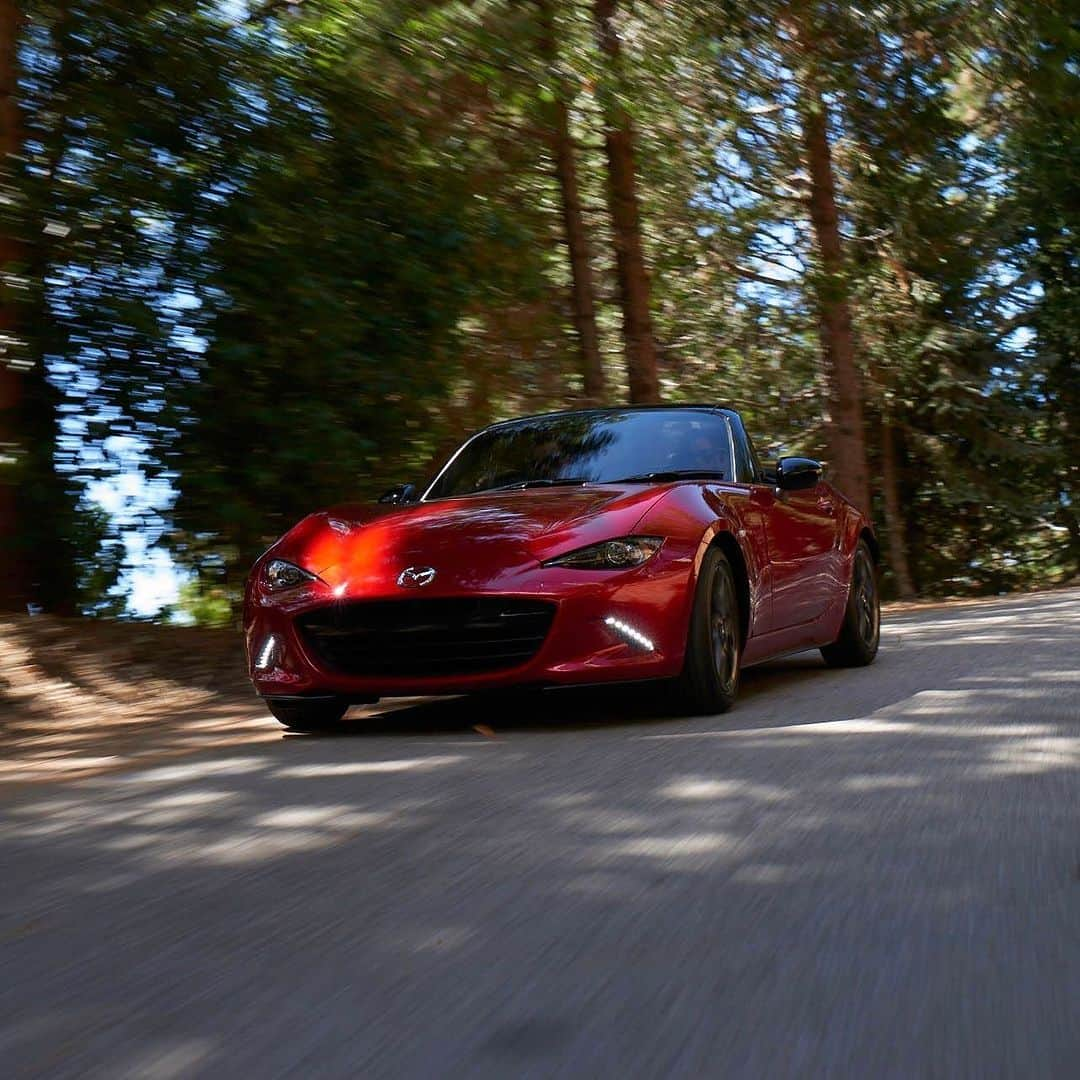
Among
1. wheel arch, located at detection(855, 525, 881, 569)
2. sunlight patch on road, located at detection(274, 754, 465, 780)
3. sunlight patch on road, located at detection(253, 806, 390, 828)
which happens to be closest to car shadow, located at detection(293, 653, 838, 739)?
sunlight patch on road, located at detection(274, 754, 465, 780)

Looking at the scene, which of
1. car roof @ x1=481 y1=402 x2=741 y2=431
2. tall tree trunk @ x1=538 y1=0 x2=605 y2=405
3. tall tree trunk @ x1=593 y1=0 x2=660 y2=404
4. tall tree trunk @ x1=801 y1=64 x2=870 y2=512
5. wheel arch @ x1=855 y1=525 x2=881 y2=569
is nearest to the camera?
car roof @ x1=481 y1=402 x2=741 y2=431

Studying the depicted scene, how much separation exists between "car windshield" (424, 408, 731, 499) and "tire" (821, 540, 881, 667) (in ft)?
5.00

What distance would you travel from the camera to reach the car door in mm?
8109

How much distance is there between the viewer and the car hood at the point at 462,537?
668 cm

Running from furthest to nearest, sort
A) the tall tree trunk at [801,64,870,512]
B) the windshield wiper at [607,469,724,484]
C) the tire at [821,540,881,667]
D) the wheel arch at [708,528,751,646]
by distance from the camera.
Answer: the tall tree trunk at [801,64,870,512] → the tire at [821,540,881,667] → the windshield wiper at [607,469,724,484] → the wheel arch at [708,528,751,646]

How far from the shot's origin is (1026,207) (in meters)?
27.7

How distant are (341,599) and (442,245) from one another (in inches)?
205

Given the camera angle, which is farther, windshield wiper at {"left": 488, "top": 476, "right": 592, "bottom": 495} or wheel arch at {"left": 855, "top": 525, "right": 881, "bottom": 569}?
wheel arch at {"left": 855, "top": 525, "right": 881, "bottom": 569}

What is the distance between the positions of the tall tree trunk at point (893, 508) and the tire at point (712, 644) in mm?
18805

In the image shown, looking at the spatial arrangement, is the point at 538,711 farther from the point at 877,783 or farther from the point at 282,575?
the point at 877,783

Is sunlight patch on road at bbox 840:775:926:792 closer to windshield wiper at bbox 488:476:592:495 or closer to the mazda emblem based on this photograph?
the mazda emblem

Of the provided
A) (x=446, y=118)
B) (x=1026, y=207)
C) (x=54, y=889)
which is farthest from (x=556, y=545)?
(x=1026, y=207)

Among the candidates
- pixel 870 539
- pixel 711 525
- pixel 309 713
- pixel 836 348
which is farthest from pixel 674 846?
pixel 836 348

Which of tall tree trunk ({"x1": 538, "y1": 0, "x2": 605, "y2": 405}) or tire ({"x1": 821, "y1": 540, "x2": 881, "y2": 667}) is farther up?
tall tree trunk ({"x1": 538, "y1": 0, "x2": 605, "y2": 405})
